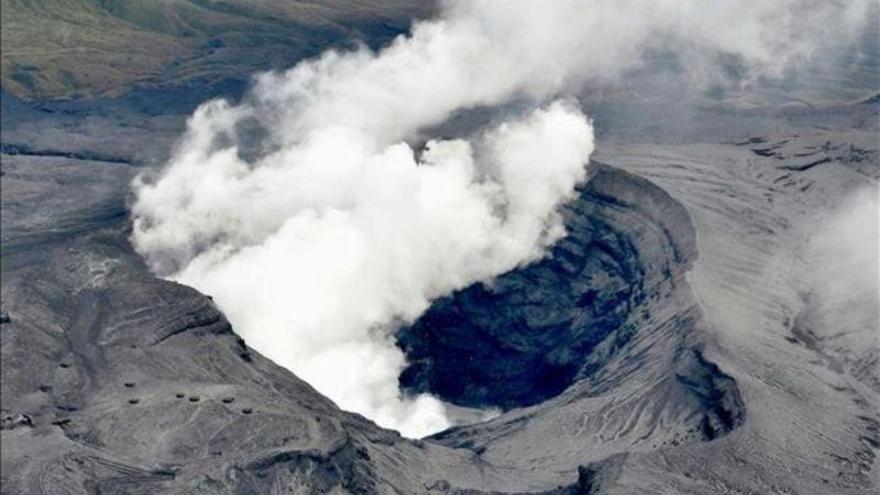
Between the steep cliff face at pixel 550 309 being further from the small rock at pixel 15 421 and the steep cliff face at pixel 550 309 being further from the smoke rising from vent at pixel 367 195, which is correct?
the small rock at pixel 15 421

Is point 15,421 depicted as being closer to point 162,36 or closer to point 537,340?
point 537,340

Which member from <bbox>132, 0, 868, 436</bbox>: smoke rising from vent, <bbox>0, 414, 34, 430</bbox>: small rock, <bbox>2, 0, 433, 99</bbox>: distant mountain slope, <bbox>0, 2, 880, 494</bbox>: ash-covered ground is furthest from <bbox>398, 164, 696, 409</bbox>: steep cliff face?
<bbox>0, 414, 34, 430</bbox>: small rock

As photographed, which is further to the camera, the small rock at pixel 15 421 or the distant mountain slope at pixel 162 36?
the distant mountain slope at pixel 162 36

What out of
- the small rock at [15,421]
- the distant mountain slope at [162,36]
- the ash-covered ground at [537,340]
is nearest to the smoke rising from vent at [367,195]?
the ash-covered ground at [537,340]

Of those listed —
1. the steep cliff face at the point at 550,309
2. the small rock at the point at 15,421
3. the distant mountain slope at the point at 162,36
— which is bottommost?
the small rock at the point at 15,421

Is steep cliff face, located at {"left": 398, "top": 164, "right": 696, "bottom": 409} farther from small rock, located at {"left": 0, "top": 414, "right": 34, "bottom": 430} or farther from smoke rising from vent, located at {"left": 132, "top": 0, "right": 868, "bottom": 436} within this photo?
small rock, located at {"left": 0, "top": 414, "right": 34, "bottom": 430}

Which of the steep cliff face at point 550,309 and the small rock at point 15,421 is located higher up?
the steep cliff face at point 550,309

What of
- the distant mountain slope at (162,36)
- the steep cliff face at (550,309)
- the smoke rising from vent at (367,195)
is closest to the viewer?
the smoke rising from vent at (367,195)

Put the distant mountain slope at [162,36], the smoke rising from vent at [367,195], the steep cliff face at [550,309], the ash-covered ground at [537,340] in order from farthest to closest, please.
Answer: the distant mountain slope at [162,36] < the steep cliff face at [550,309] < the smoke rising from vent at [367,195] < the ash-covered ground at [537,340]
